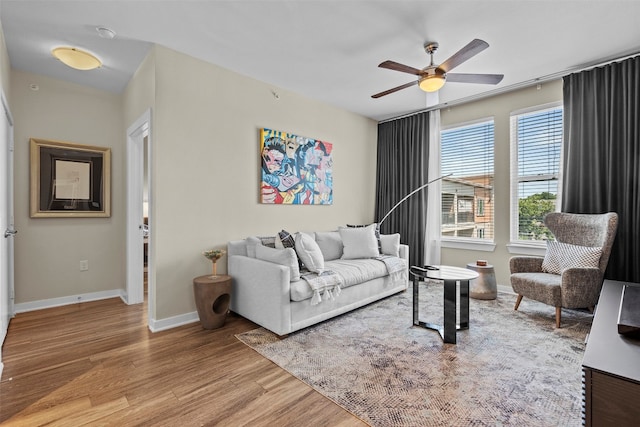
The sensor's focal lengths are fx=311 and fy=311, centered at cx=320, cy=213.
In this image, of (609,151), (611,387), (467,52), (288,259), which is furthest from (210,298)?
(609,151)

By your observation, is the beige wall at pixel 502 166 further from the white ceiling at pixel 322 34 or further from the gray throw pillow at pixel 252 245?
the gray throw pillow at pixel 252 245

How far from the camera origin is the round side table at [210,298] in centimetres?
282

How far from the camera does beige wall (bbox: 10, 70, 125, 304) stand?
3332 mm

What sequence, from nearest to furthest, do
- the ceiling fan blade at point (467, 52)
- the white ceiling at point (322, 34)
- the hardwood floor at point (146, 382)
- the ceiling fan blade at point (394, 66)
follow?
the hardwood floor at point (146, 382) < the ceiling fan blade at point (467, 52) < the white ceiling at point (322, 34) < the ceiling fan blade at point (394, 66)

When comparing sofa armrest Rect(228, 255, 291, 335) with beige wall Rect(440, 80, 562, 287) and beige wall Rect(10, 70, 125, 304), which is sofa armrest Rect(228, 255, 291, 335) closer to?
beige wall Rect(10, 70, 125, 304)

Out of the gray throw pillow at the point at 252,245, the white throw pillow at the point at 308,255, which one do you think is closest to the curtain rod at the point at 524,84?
the white throw pillow at the point at 308,255

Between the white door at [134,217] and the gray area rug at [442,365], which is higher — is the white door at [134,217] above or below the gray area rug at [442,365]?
above

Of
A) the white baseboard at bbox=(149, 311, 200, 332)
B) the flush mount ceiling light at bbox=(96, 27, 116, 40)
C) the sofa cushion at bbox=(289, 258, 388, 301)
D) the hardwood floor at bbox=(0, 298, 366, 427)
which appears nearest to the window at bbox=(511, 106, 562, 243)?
the sofa cushion at bbox=(289, 258, 388, 301)

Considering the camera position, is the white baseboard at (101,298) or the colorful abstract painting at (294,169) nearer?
the white baseboard at (101,298)

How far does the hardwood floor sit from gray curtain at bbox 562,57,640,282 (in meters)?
3.37

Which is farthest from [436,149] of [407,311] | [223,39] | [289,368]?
[289,368]

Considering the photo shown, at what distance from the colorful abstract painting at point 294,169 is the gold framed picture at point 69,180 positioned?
78.9 inches

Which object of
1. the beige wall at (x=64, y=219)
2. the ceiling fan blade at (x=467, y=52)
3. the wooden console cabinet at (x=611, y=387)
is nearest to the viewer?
the wooden console cabinet at (x=611, y=387)

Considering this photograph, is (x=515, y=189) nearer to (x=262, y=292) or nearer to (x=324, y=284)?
(x=324, y=284)
